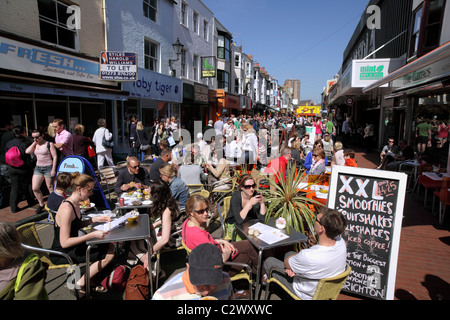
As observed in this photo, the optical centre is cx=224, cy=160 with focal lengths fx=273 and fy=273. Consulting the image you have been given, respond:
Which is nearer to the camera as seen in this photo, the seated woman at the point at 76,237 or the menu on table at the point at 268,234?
the seated woman at the point at 76,237

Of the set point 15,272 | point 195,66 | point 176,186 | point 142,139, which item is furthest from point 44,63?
point 195,66

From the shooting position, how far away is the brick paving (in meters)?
3.43

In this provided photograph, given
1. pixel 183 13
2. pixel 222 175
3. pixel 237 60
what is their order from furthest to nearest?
1. pixel 237 60
2. pixel 183 13
3. pixel 222 175

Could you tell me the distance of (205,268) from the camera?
2.04m

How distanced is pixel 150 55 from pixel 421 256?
14.7 m

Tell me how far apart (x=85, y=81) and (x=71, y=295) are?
8.78 m

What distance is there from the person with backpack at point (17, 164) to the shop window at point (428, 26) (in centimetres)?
1272

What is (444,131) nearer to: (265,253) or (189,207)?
(265,253)

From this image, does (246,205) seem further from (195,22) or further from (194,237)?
(195,22)

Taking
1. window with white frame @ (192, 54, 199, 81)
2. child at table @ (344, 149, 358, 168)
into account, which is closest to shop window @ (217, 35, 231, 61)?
window with white frame @ (192, 54, 199, 81)

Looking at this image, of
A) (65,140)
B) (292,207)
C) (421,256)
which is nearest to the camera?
(292,207)

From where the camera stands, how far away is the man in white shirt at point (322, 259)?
101 inches

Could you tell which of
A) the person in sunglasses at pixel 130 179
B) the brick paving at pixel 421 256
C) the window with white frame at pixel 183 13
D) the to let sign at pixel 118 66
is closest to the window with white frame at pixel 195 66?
the window with white frame at pixel 183 13

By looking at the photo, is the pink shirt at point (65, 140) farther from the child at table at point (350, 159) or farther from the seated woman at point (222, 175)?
the child at table at point (350, 159)
